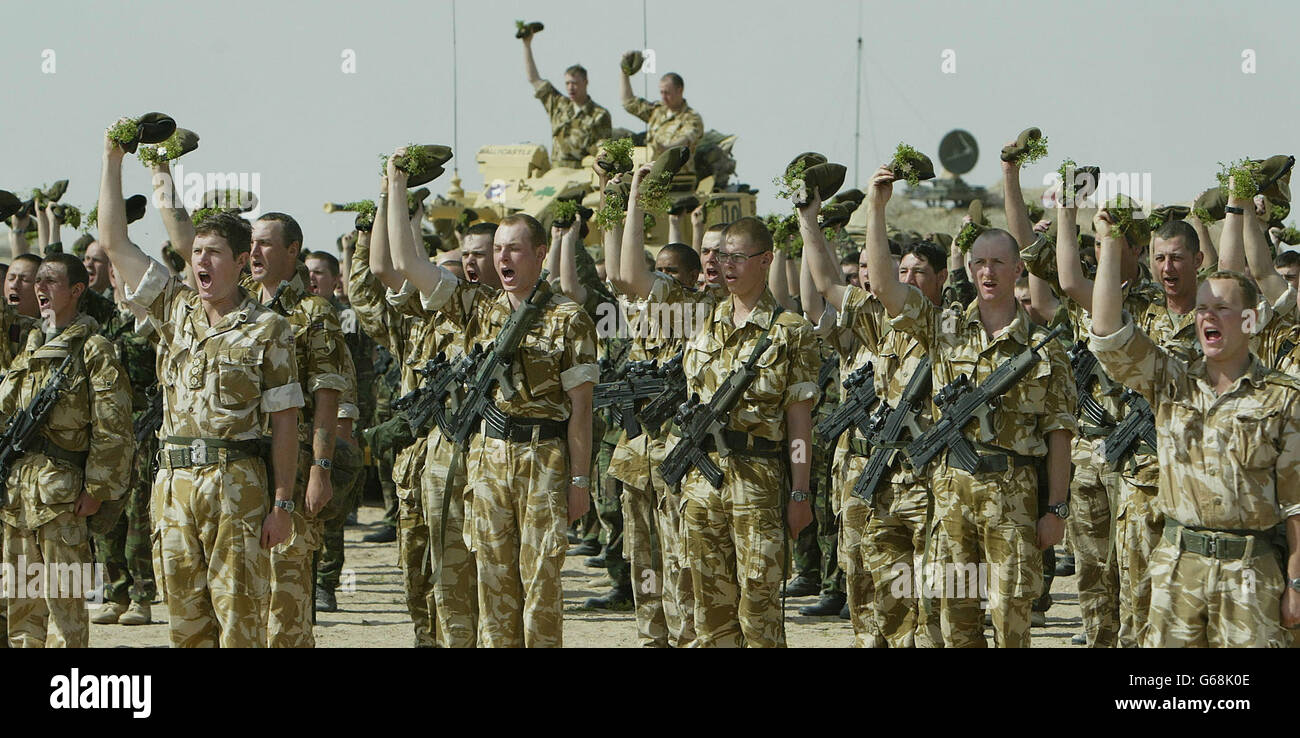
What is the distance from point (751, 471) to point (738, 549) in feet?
1.31

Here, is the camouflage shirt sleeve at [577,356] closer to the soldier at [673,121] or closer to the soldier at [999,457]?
Result: the soldier at [999,457]

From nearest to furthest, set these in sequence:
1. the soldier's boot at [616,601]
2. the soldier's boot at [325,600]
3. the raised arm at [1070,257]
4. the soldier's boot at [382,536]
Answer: the raised arm at [1070,257]
the soldier's boot at [325,600]
the soldier's boot at [616,601]
the soldier's boot at [382,536]

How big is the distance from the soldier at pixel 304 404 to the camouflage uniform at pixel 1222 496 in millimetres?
3801

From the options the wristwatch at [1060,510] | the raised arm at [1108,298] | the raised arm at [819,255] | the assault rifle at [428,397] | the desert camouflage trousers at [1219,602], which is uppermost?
the raised arm at [819,255]

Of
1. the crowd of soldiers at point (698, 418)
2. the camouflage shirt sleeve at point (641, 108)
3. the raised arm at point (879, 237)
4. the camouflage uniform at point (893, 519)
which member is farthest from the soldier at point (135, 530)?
the camouflage shirt sleeve at point (641, 108)

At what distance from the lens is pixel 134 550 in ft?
36.2

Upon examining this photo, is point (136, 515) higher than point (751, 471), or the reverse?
point (751, 471)

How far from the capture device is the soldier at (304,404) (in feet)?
25.4

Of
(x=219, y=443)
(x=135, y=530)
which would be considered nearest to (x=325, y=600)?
(x=135, y=530)

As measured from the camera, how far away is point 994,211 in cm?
3478

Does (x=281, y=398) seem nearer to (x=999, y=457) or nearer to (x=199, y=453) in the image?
(x=199, y=453)

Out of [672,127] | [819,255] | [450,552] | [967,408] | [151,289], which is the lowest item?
[450,552]

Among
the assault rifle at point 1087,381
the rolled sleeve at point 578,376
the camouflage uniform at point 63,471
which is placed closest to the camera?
the rolled sleeve at point 578,376
